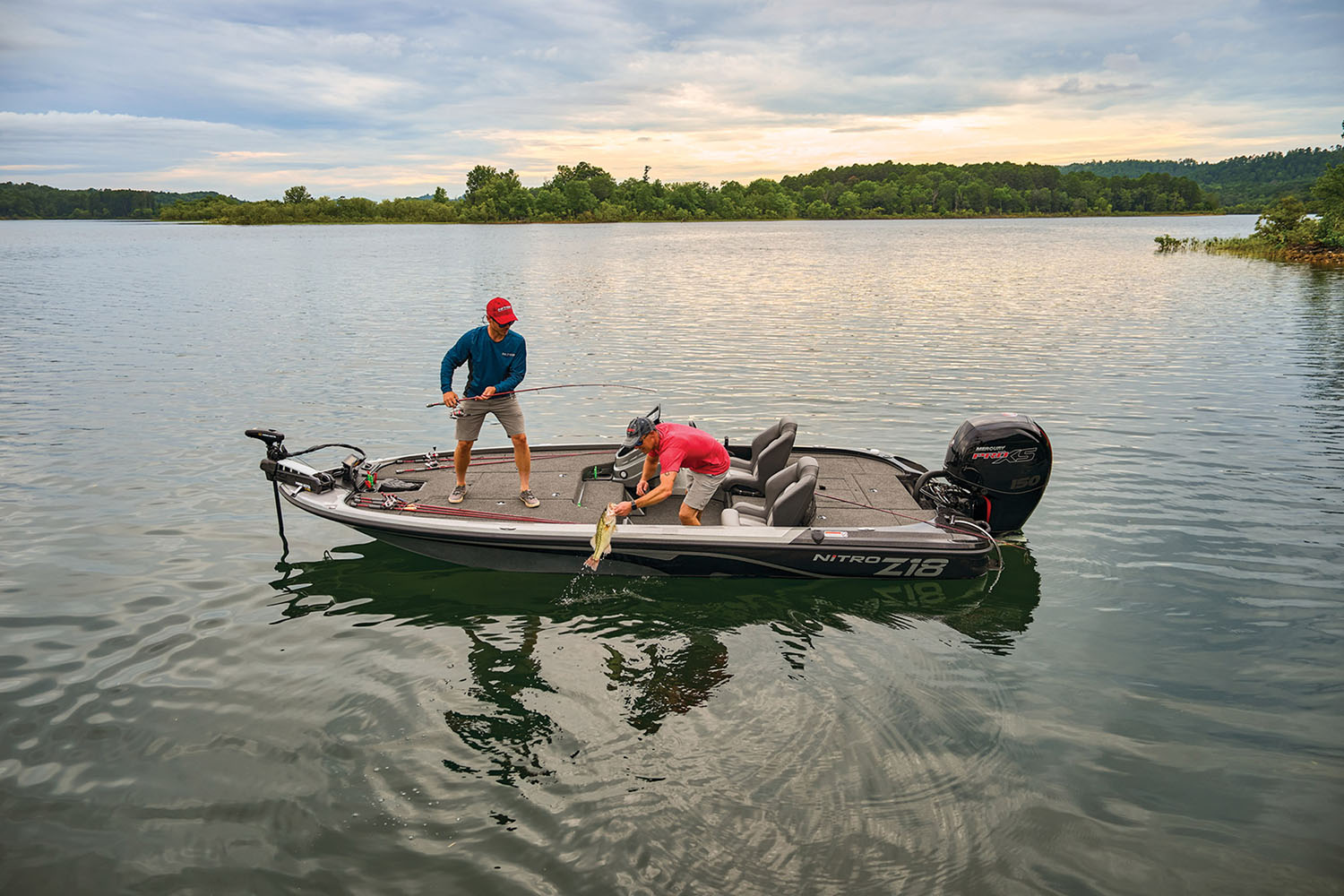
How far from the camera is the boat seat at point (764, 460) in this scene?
9259mm

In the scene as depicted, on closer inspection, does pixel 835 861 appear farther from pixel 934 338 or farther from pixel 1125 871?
pixel 934 338

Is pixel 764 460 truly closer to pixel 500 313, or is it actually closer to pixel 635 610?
pixel 635 610

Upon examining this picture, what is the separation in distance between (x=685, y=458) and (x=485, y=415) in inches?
93.1

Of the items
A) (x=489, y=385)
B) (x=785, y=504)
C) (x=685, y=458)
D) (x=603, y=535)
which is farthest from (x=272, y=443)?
(x=785, y=504)

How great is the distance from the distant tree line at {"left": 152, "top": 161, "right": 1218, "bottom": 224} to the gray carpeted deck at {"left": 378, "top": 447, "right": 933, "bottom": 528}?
158 m

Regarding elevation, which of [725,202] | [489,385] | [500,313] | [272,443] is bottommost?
[272,443]

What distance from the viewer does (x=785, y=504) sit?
26.6 feet

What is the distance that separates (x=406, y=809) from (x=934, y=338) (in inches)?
847

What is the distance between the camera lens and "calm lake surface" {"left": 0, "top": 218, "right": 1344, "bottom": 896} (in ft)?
16.5

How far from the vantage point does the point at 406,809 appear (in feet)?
17.6

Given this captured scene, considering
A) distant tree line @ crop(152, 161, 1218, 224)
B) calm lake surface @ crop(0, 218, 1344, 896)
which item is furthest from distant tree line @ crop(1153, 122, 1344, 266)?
distant tree line @ crop(152, 161, 1218, 224)

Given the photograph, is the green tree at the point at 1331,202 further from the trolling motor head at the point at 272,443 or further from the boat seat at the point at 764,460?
the trolling motor head at the point at 272,443

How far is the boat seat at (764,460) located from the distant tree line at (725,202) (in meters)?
159

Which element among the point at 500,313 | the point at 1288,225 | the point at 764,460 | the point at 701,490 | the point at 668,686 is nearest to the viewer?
the point at 668,686
